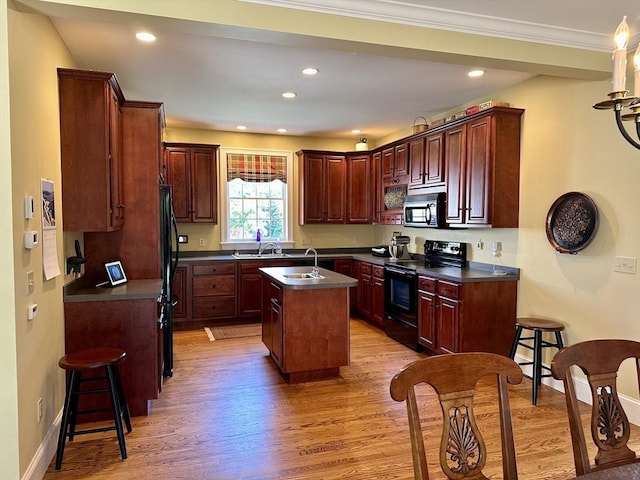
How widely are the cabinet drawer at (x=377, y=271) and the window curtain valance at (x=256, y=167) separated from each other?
2057 millimetres

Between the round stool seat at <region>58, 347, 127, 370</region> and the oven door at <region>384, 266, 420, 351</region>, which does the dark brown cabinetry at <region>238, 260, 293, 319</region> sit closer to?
the oven door at <region>384, 266, 420, 351</region>

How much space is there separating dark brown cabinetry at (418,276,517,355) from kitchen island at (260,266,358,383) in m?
1.00

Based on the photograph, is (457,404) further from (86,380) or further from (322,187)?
(322,187)

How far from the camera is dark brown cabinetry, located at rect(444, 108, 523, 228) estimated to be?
4.02 meters

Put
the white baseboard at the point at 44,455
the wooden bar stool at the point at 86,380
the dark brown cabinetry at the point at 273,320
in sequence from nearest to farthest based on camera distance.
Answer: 1. the white baseboard at the point at 44,455
2. the wooden bar stool at the point at 86,380
3. the dark brown cabinetry at the point at 273,320

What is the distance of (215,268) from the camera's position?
19.0ft

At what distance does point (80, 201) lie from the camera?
3023 mm

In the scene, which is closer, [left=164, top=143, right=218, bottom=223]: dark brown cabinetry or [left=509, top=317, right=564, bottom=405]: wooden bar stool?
[left=509, top=317, right=564, bottom=405]: wooden bar stool

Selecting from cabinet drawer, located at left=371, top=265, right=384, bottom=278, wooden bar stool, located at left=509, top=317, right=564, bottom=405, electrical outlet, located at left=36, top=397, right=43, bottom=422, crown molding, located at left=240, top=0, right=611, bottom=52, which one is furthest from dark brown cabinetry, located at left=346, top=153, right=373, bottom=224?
electrical outlet, located at left=36, top=397, right=43, bottom=422

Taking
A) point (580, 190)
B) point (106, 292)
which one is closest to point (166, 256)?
point (106, 292)

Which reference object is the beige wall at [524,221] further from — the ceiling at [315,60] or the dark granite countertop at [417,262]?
the ceiling at [315,60]

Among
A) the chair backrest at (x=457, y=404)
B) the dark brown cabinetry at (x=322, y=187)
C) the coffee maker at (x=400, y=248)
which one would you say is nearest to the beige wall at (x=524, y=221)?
the coffee maker at (x=400, y=248)

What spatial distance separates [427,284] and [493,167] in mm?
1322

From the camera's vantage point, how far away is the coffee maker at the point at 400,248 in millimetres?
5895
